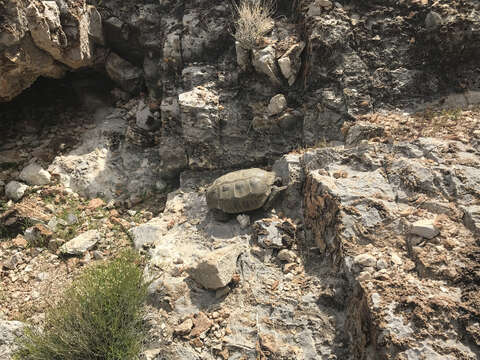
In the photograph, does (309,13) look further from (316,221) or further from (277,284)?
(277,284)

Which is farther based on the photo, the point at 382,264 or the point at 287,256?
the point at 287,256

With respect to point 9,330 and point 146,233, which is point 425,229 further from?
point 9,330

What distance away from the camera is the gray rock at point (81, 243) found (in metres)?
4.21

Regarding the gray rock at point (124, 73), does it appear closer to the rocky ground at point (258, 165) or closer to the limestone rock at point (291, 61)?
the rocky ground at point (258, 165)

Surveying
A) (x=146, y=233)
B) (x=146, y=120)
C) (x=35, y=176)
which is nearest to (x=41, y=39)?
(x=146, y=120)

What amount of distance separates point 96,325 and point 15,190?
3.08 meters

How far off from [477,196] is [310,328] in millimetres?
2063

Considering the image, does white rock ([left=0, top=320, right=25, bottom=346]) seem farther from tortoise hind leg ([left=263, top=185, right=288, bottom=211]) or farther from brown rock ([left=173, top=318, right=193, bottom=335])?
tortoise hind leg ([left=263, top=185, right=288, bottom=211])

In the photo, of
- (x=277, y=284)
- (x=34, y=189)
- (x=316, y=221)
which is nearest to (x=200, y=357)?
(x=277, y=284)

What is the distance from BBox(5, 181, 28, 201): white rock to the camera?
4836 millimetres

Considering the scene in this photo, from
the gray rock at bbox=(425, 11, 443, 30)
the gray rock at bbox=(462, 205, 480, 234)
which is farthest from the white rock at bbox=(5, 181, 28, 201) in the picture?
the gray rock at bbox=(425, 11, 443, 30)

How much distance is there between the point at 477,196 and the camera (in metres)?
3.09

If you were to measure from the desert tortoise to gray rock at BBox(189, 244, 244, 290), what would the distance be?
728 millimetres

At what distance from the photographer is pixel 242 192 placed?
4.02 metres
